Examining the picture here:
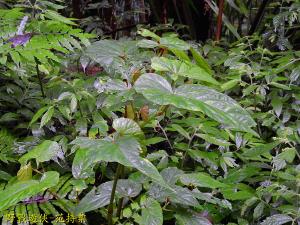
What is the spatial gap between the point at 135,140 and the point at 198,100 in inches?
4.3

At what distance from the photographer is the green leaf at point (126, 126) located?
0.57m

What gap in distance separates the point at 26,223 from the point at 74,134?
28 cm

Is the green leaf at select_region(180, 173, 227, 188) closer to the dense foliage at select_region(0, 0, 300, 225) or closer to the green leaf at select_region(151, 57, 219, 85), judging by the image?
the dense foliage at select_region(0, 0, 300, 225)

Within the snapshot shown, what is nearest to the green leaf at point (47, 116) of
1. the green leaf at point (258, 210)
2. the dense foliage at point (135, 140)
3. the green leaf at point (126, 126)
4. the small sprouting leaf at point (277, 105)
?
the dense foliage at point (135, 140)

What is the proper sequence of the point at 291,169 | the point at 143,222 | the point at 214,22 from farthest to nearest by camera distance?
the point at 214,22
the point at 291,169
the point at 143,222

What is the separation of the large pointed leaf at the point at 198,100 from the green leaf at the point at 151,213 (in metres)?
0.19

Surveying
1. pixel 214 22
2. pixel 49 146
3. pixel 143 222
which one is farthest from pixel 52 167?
pixel 214 22

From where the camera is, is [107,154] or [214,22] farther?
[214,22]

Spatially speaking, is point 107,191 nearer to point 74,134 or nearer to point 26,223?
point 26,223

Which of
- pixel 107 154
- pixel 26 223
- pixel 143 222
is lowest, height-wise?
pixel 26 223

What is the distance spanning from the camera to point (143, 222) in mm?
596

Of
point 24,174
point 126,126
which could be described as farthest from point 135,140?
point 24,174

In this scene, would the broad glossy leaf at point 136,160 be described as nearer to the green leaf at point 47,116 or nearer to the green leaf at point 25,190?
the green leaf at point 25,190

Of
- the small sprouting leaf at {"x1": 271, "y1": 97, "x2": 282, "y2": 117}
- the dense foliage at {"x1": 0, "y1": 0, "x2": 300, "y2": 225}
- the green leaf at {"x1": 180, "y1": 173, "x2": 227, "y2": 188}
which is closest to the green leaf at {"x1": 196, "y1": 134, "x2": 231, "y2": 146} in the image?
the dense foliage at {"x1": 0, "y1": 0, "x2": 300, "y2": 225}
